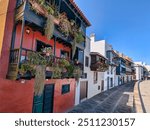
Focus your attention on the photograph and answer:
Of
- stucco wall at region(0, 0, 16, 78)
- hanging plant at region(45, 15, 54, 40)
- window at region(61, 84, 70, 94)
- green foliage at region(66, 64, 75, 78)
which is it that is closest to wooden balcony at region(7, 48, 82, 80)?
stucco wall at region(0, 0, 16, 78)

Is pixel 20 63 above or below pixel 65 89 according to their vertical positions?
above

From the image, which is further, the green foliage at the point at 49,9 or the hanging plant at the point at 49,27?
the green foliage at the point at 49,9

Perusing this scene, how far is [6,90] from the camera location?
20.2 feet

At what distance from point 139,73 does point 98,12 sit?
64178 mm

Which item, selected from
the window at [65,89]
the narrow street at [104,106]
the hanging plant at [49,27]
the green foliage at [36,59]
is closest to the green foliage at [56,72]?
the green foliage at [36,59]

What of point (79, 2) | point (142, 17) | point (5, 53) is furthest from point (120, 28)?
point (5, 53)

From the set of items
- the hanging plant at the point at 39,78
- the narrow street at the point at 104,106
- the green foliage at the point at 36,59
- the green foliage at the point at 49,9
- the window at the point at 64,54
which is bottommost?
the narrow street at the point at 104,106

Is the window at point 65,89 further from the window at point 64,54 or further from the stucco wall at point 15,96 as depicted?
the stucco wall at point 15,96

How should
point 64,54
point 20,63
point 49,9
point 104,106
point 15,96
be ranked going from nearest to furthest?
1. point 20,63
2. point 15,96
3. point 49,9
4. point 64,54
5. point 104,106

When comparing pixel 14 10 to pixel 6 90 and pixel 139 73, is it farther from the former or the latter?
pixel 139 73

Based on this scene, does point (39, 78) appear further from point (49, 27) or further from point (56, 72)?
point (49, 27)

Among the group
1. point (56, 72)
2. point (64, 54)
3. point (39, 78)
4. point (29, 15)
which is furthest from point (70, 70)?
point (29, 15)

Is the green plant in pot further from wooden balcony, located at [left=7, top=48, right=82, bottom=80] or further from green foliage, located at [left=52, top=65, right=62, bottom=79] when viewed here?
green foliage, located at [left=52, top=65, right=62, bottom=79]

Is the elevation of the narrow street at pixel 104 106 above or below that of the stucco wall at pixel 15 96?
below
